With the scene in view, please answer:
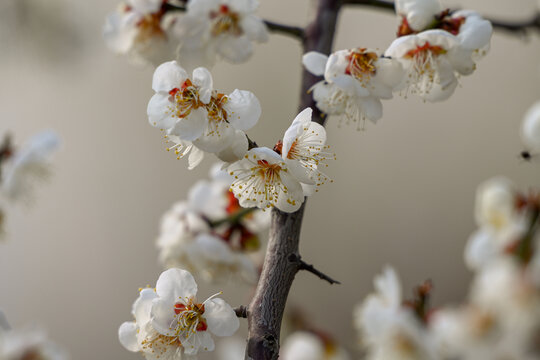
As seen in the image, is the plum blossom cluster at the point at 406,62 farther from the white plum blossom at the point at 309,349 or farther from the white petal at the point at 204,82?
the white plum blossom at the point at 309,349

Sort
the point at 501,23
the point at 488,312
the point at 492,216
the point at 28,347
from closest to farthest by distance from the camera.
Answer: the point at 488,312 → the point at 28,347 → the point at 492,216 → the point at 501,23

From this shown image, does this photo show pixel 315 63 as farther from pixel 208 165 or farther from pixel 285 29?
pixel 208 165

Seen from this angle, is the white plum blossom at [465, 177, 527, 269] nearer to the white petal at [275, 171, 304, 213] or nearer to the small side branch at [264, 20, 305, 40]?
the white petal at [275, 171, 304, 213]

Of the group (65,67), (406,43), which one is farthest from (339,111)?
(65,67)

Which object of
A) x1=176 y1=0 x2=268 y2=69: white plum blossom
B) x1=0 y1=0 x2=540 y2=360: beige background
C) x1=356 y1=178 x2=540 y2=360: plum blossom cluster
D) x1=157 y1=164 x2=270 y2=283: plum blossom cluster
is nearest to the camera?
x1=356 y1=178 x2=540 y2=360: plum blossom cluster

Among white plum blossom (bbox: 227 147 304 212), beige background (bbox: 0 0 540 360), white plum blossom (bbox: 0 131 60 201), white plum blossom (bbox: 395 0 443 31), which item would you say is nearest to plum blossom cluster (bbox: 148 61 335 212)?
white plum blossom (bbox: 227 147 304 212)

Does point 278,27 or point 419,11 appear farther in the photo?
point 278,27

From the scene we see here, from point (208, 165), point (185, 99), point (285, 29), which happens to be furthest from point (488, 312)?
point (208, 165)
